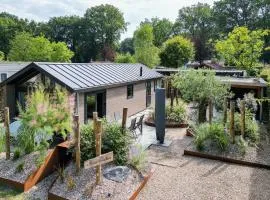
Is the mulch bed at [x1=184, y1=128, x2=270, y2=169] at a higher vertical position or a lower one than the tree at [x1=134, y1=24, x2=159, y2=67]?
lower

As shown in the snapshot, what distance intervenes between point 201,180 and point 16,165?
520 cm

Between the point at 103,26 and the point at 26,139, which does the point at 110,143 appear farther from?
the point at 103,26

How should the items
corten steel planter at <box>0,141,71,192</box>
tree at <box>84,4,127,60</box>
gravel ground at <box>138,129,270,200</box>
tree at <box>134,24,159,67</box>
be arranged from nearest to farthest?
gravel ground at <box>138,129,270,200</box>, corten steel planter at <box>0,141,71,192</box>, tree at <box>134,24,159,67</box>, tree at <box>84,4,127,60</box>

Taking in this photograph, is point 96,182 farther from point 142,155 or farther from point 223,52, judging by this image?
point 223,52

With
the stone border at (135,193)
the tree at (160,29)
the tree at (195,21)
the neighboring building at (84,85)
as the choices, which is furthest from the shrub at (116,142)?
the tree at (195,21)

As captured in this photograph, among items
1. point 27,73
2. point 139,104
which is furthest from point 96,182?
point 139,104

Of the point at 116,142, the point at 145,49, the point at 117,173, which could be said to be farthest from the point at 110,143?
the point at 145,49

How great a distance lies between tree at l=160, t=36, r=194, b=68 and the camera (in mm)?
33878

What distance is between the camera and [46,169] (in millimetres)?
7598

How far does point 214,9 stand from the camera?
55031mm

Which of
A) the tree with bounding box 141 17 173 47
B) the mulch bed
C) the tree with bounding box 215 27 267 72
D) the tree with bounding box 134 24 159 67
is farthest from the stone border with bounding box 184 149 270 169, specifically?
the tree with bounding box 141 17 173 47

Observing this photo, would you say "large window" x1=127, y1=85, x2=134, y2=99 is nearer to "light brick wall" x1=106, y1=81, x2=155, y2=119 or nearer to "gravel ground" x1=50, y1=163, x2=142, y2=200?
"light brick wall" x1=106, y1=81, x2=155, y2=119

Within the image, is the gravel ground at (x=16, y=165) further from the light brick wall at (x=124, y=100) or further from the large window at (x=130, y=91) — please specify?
the large window at (x=130, y=91)

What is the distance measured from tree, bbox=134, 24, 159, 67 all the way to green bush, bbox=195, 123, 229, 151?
24.3 metres
